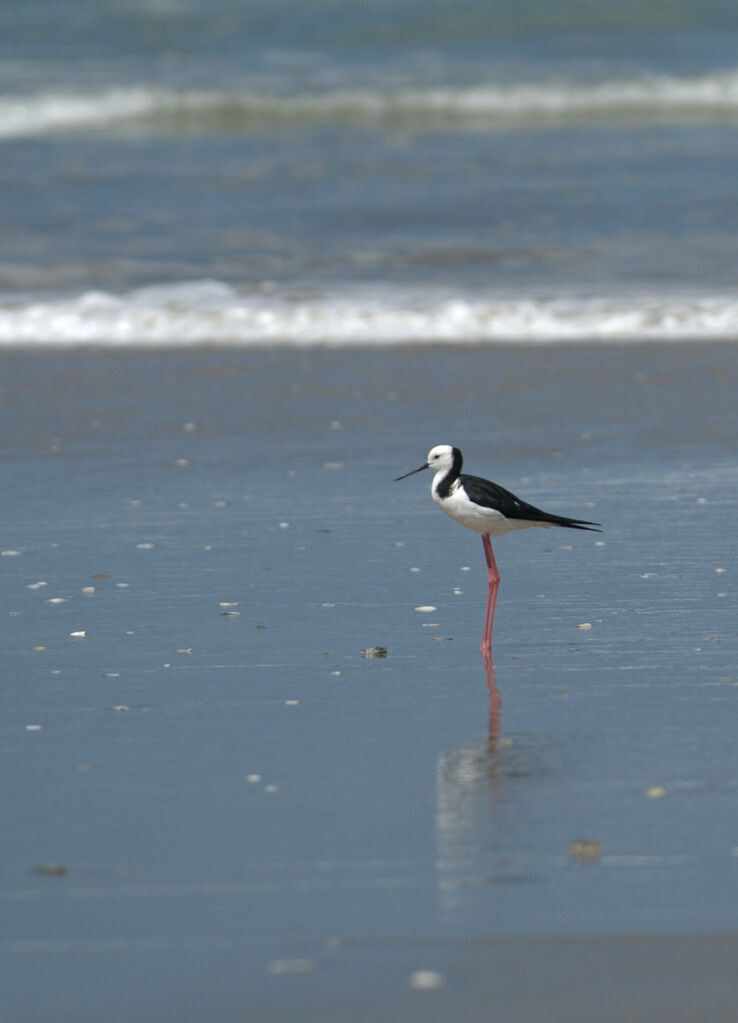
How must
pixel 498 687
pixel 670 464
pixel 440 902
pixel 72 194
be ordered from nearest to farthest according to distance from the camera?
pixel 440 902, pixel 498 687, pixel 670 464, pixel 72 194

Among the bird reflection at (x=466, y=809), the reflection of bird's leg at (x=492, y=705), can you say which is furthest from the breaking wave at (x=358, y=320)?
the bird reflection at (x=466, y=809)

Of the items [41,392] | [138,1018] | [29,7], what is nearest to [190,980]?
[138,1018]

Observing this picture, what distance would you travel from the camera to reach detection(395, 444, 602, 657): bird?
191 inches

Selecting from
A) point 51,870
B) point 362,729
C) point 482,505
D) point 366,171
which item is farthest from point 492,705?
point 366,171

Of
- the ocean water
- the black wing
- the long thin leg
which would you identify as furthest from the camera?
the ocean water

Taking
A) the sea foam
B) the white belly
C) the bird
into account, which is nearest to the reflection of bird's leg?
the bird

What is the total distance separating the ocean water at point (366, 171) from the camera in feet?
36.7

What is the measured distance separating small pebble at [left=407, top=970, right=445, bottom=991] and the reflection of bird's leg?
1.10m

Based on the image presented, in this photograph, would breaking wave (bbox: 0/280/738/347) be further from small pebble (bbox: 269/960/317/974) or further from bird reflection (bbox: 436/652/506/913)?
small pebble (bbox: 269/960/317/974)

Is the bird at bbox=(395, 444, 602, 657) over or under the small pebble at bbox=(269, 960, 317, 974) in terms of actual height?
over

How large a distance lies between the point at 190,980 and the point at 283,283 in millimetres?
9953

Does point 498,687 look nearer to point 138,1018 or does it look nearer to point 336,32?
point 138,1018

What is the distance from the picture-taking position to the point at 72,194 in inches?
679

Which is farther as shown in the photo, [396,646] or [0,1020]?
[396,646]
